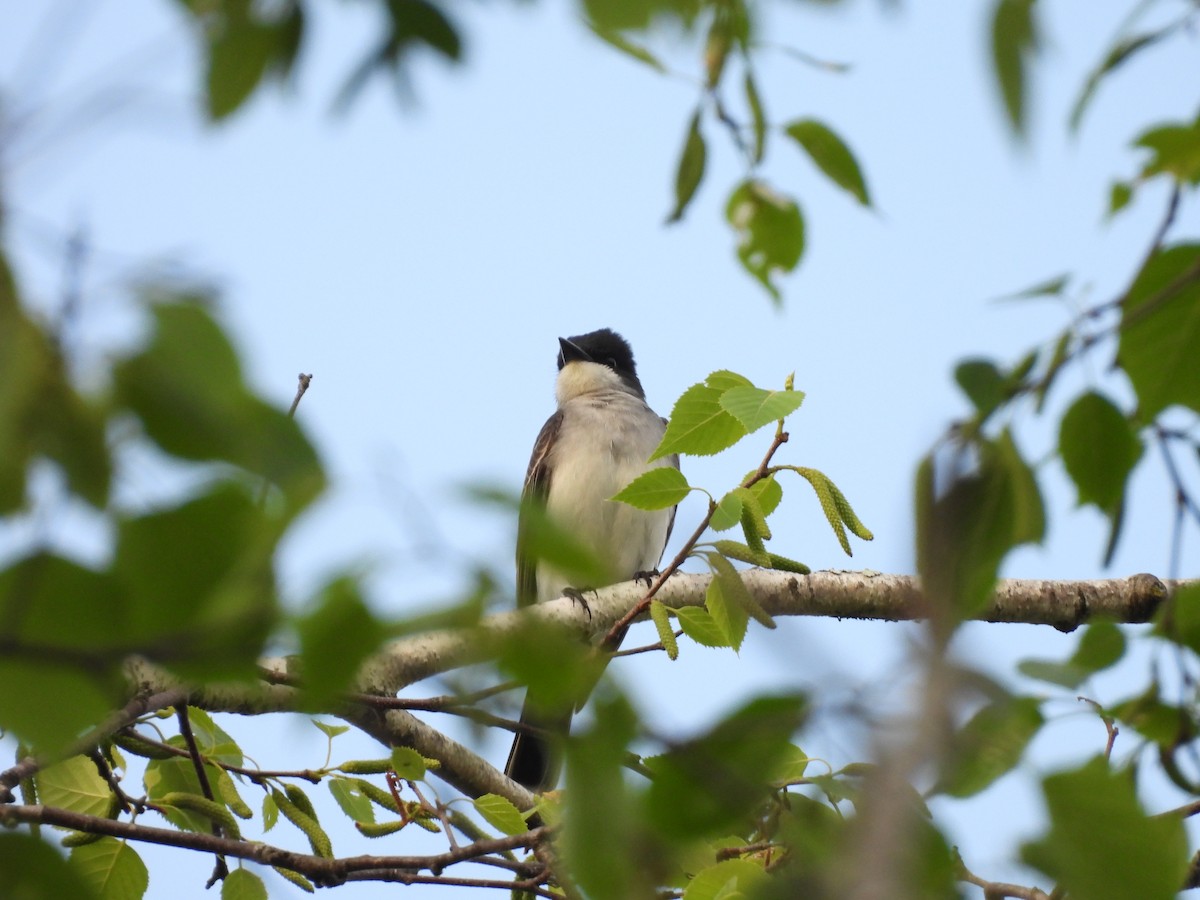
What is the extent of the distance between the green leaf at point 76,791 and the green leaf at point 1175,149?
2.98m

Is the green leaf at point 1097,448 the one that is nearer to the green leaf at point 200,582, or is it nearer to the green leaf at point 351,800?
the green leaf at point 200,582

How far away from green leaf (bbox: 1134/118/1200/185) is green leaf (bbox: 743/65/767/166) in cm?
71

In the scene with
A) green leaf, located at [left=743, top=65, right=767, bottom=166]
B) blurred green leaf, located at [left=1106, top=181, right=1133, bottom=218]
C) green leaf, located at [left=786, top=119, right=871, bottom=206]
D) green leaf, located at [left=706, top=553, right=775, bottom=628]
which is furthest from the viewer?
green leaf, located at [left=706, top=553, right=775, bottom=628]

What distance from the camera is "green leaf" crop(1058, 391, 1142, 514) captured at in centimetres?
141

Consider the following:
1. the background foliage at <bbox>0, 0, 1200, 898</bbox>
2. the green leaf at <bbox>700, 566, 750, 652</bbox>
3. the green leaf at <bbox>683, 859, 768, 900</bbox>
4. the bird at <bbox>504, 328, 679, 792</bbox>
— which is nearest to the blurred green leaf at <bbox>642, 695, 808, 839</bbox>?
the background foliage at <bbox>0, 0, 1200, 898</bbox>

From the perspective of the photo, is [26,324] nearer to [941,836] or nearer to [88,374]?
[88,374]

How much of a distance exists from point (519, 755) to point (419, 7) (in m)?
5.26

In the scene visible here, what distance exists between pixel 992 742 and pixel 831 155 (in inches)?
46.5

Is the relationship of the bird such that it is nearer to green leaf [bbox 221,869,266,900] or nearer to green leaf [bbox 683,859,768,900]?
green leaf [bbox 221,869,266,900]

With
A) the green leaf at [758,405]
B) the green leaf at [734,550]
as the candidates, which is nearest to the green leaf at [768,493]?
the green leaf at [734,550]

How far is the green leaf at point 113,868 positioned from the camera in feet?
10.3

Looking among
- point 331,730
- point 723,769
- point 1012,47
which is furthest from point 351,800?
point 1012,47

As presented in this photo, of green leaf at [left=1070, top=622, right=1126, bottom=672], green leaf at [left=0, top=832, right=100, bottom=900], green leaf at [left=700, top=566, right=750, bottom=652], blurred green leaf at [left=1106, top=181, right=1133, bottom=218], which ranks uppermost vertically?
blurred green leaf at [left=1106, top=181, right=1133, bottom=218]

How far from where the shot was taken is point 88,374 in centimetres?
88
